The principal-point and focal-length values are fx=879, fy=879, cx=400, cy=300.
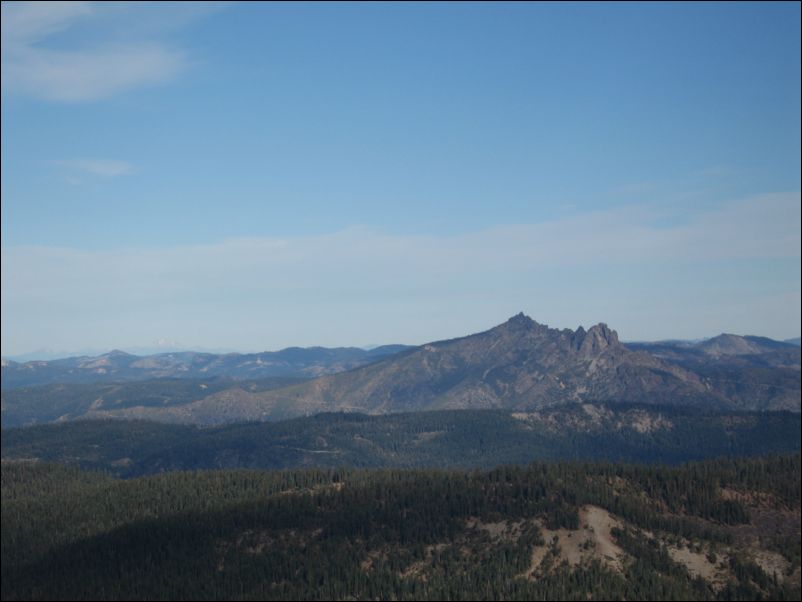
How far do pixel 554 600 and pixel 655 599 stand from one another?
2305cm

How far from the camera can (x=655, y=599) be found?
656 ft

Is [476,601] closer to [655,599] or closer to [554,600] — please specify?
[554,600]

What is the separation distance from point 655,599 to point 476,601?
40770 mm

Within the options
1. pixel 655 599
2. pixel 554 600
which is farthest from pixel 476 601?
pixel 655 599

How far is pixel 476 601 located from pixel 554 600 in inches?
698

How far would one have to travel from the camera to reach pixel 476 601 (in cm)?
19938

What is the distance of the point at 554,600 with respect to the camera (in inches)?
7854
